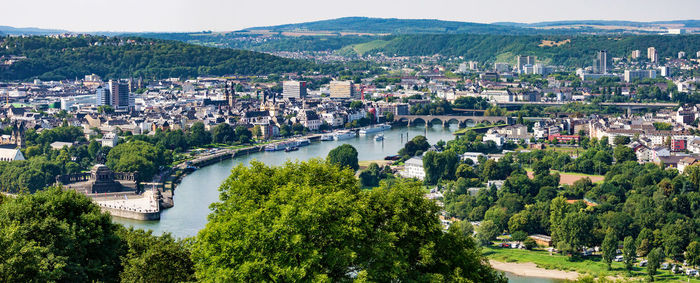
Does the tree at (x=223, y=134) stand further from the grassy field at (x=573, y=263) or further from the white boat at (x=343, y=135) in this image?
the grassy field at (x=573, y=263)

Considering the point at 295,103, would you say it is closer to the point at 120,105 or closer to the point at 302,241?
the point at 120,105

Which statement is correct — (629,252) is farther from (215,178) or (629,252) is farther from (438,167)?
(215,178)

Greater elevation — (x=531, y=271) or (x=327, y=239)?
(x=327, y=239)

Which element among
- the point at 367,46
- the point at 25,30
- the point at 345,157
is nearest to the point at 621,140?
the point at 345,157

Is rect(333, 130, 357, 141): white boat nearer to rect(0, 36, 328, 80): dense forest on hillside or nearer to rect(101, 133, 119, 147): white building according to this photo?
rect(101, 133, 119, 147): white building

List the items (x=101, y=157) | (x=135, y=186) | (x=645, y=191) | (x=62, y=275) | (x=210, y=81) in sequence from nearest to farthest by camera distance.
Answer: (x=62, y=275)
(x=645, y=191)
(x=135, y=186)
(x=101, y=157)
(x=210, y=81)

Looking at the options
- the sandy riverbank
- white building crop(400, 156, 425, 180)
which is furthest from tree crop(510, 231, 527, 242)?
white building crop(400, 156, 425, 180)

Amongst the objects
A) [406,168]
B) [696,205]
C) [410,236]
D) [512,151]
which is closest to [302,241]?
[410,236]

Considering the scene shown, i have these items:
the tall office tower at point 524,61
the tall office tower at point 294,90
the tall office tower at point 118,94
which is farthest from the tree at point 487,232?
the tall office tower at point 524,61
